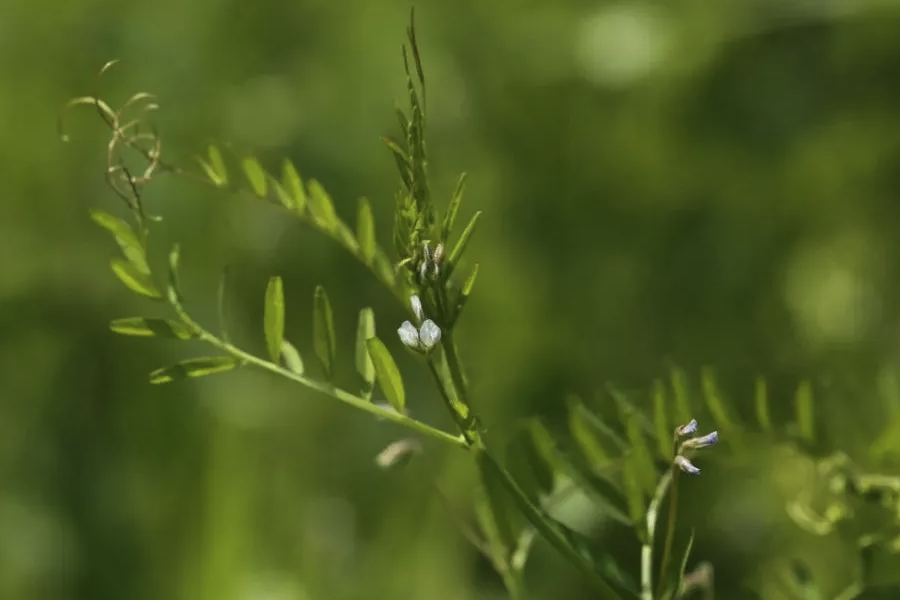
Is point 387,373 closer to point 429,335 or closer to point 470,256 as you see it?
point 429,335

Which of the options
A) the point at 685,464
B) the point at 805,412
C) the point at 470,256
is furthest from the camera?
the point at 470,256

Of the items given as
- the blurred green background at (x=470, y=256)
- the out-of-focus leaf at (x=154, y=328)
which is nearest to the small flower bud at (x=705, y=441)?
the out-of-focus leaf at (x=154, y=328)

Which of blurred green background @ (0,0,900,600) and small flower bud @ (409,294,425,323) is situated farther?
blurred green background @ (0,0,900,600)

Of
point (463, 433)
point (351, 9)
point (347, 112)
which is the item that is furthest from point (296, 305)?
point (463, 433)

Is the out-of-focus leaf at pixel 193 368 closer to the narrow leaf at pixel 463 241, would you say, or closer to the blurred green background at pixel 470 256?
the narrow leaf at pixel 463 241

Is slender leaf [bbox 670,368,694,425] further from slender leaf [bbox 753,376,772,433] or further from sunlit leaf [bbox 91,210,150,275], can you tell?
sunlit leaf [bbox 91,210,150,275]

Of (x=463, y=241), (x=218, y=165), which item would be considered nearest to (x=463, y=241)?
(x=463, y=241)

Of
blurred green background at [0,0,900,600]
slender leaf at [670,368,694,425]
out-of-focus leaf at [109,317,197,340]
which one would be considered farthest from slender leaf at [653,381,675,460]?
blurred green background at [0,0,900,600]
